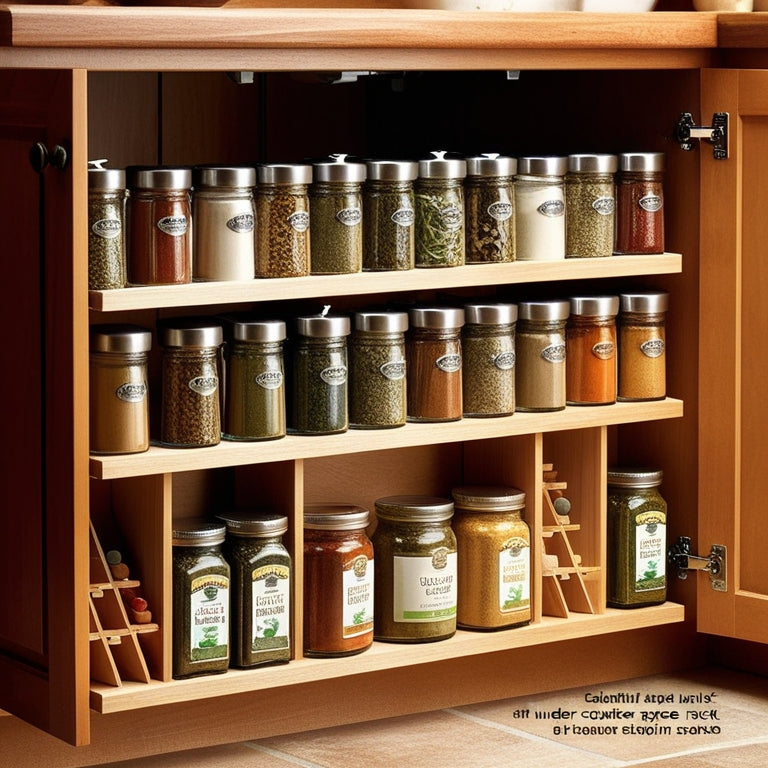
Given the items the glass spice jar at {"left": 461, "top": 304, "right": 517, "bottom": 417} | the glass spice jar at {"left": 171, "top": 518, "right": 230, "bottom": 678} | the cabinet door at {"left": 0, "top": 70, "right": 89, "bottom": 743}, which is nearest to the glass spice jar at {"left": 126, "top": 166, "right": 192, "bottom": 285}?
the cabinet door at {"left": 0, "top": 70, "right": 89, "bottom": 743}

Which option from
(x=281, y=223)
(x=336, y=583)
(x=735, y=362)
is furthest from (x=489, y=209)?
(x=336, y=583)

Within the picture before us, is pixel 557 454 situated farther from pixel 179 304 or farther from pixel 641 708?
pixel 179 304

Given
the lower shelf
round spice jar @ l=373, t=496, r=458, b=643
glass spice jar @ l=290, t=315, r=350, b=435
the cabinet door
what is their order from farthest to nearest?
round spice jar @ l=373, t=496, r=458, b=643 → glass spice jar @ l=290, t=315, r=350, b=435 → the lower shelf → the cabinet door

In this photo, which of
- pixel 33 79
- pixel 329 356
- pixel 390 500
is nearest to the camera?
pixel 33 79

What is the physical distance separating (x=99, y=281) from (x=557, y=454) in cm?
81

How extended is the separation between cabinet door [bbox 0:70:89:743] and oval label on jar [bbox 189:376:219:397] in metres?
0.17

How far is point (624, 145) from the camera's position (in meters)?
2.55

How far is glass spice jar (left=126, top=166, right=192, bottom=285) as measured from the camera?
6.80 feet

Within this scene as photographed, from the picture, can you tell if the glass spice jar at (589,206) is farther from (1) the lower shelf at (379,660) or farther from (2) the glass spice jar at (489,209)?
(1) the lower shelf at (379,660)

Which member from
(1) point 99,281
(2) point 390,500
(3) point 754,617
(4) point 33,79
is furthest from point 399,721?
(4) point 33,79

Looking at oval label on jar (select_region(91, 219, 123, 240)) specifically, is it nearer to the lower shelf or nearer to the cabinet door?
the cabinet door

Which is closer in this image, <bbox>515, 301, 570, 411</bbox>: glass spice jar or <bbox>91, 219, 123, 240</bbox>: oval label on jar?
<bbox>91, 219, 123, 240</bbox>: oval label on jar

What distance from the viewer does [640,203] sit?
Result: 243cm

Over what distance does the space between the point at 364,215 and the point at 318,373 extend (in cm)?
22
